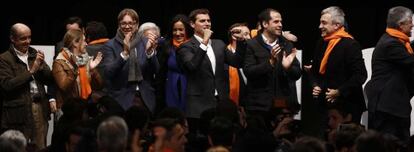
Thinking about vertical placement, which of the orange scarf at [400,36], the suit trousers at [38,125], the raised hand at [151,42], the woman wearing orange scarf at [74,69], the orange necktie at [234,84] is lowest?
the suit trousers at [38,125]

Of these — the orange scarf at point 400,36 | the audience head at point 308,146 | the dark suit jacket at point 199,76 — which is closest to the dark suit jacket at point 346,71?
the orange scarf at point 400,36

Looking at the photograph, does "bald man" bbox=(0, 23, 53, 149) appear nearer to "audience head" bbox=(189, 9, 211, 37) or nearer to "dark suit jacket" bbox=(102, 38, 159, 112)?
"dark suit jacket" bbox=(102, 38, 159, 112)

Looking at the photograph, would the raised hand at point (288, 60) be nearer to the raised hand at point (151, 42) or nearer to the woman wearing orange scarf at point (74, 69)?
the raised hand at point (151, 42)

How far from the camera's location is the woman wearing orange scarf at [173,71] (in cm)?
1229

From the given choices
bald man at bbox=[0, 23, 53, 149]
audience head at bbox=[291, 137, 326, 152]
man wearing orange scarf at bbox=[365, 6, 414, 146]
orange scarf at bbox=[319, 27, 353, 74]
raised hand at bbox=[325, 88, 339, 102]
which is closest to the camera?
audience head at bbox=[291, 137, 326, 152]

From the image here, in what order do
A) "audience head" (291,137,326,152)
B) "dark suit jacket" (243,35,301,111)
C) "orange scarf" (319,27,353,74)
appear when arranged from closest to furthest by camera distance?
"audience head" (291,137,326,152) < "orange scarf" (319,27,353,74) < "dark suit jacket" (243,35,301,111)

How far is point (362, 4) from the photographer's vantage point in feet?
47.6

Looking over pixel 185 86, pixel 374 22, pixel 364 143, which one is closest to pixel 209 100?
pixel 185 86

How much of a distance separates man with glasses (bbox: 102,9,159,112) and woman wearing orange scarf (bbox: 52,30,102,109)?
0.15 m

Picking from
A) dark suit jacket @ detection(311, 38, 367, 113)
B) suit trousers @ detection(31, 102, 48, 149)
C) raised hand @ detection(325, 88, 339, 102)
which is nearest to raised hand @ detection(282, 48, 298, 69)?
dark suit jacket @ detection(311, 38, 367, 113)

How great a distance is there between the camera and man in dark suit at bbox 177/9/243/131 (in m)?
12.1

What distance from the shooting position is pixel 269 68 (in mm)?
11961

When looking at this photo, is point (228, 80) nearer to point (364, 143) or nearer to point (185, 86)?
point (185, 86)

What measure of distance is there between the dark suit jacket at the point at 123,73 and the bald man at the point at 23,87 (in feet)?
1.79
